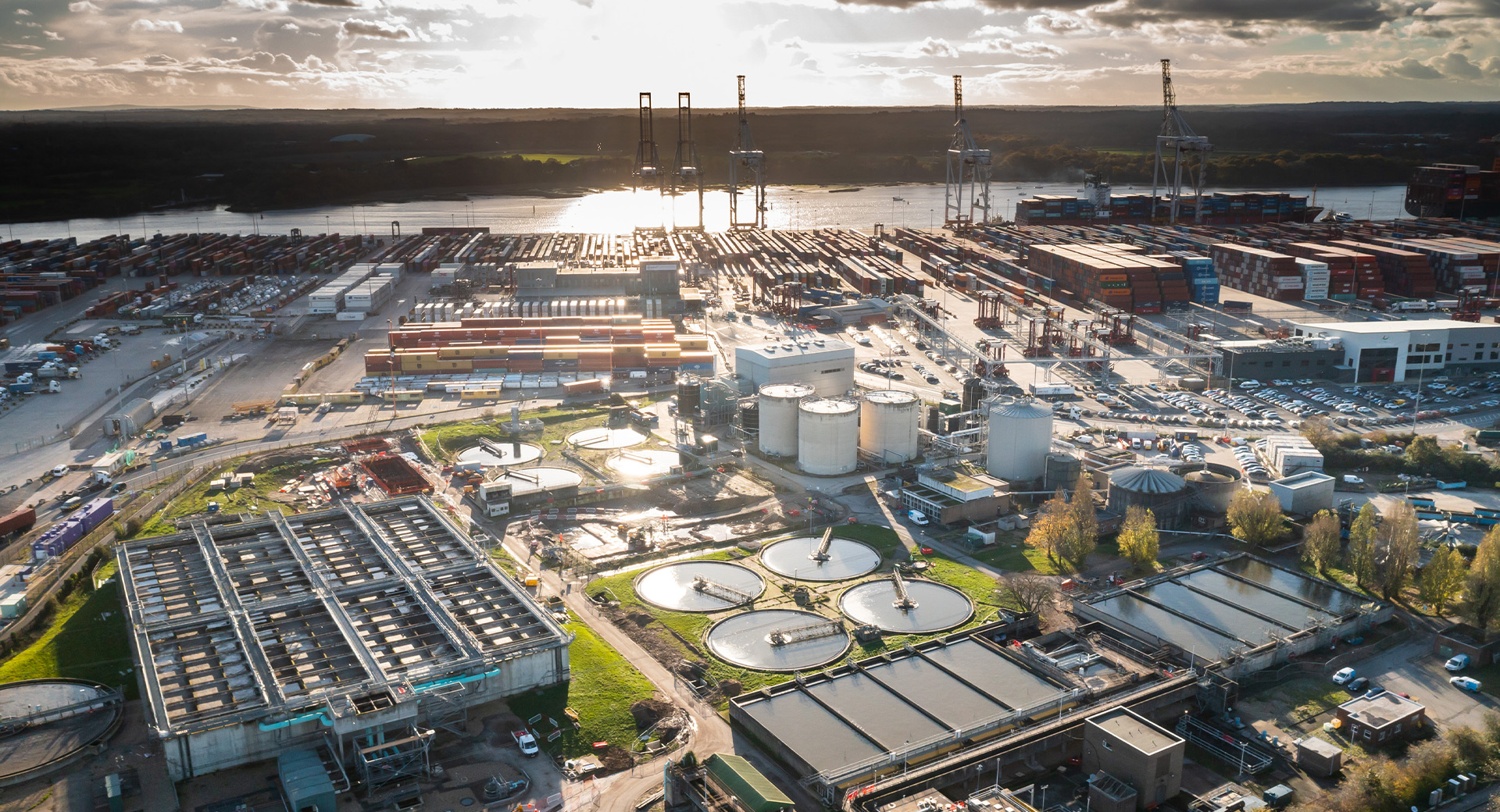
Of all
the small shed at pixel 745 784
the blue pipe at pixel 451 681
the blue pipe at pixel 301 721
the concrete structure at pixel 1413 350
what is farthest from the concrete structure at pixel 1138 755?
the concrete structure at pixel 1413 350

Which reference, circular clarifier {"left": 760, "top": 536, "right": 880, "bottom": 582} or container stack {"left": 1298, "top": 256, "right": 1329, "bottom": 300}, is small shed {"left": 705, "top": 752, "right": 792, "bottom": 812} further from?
container stack {"left": 1298, "top": 256, "right": 1329, "bottom": 300}

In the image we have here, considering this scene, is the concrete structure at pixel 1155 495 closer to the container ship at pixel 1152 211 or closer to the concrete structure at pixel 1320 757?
the concrete structure at pixel 1320 757

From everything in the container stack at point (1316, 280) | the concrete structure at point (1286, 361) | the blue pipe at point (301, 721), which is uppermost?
the container stack at point (1316, 280)

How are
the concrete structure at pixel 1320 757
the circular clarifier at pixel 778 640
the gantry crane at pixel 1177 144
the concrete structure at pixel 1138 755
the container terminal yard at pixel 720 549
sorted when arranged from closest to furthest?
the concrete structure at pixel 1138 755 < the concrete structure at pixel 1320 757 < the container terminal yard at pixel 720 549 < the circular clarifier at pixel 778 640 < the gantry crane at pixel 1177 144

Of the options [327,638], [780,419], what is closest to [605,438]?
[780,419]

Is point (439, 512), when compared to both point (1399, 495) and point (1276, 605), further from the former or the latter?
point (1399, 495)

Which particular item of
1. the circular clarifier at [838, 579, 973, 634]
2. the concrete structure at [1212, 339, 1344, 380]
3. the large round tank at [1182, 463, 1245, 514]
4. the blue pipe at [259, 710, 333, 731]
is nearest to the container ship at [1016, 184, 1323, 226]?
the concrete structure at [1212, 339, 1344, 380]

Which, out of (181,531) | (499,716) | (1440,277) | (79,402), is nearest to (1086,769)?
(499,716)
